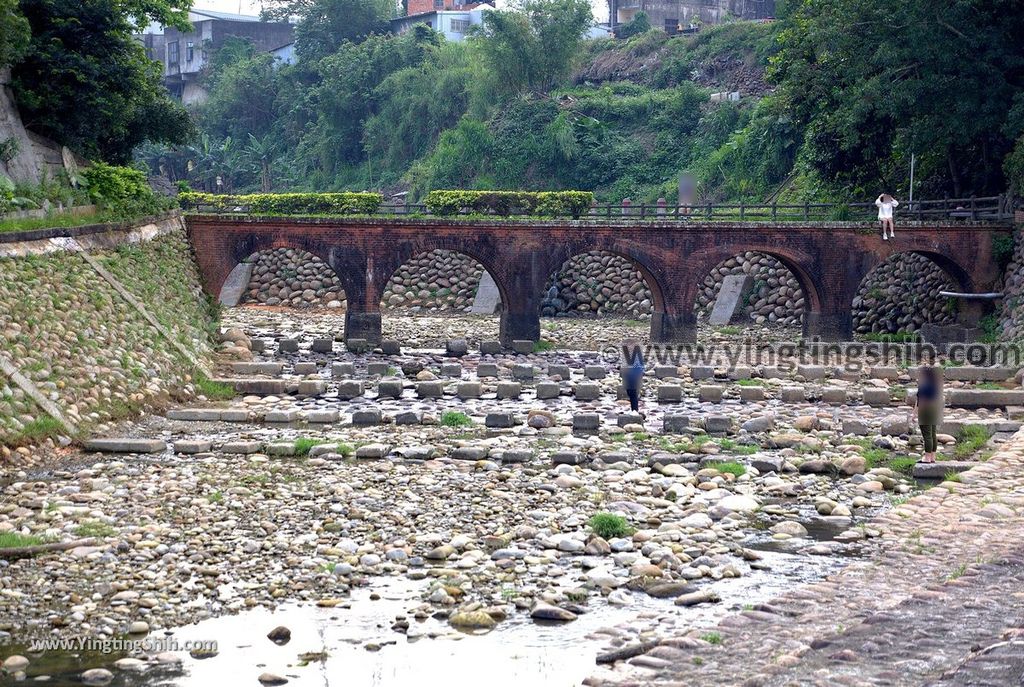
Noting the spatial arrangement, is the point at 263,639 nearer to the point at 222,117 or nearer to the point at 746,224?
the point at 746,224

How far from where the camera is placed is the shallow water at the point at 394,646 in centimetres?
1360

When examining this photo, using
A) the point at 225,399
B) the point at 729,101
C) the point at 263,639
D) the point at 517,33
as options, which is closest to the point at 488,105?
the point at 517,33

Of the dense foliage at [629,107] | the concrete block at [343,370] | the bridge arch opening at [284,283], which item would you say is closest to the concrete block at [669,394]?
the concrete block at [343,370]

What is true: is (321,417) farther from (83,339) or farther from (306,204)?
(306,204)

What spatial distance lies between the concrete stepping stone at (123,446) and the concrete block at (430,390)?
A: 33.1ft

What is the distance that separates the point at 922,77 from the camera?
144 feet

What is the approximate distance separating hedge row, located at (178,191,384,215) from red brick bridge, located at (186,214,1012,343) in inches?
99.3

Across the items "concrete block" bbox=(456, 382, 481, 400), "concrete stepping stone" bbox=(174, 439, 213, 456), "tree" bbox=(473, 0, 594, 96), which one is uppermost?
"tree" bbox=(473, 0, 594, 96)

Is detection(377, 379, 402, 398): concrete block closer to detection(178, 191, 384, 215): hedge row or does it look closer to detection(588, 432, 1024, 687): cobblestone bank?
detection(178, 191, 384, 215): hedge row

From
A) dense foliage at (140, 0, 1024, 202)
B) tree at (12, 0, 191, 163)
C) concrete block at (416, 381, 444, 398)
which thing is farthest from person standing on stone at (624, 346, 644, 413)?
tree at (12, 0, 191, 163)

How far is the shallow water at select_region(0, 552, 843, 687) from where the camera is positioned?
13.6 m

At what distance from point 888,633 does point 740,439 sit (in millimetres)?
14832

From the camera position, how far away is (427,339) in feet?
159

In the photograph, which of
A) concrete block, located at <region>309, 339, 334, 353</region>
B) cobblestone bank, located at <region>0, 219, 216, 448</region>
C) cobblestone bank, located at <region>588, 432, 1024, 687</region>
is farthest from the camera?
concrete block, located at <region>309, 339, 334, 353</region>
